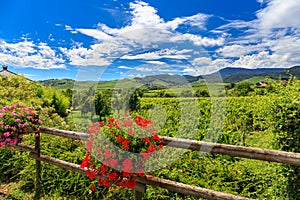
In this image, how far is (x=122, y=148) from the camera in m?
2.54

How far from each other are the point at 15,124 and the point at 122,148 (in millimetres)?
2148

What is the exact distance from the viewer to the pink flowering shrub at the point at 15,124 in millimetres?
3742

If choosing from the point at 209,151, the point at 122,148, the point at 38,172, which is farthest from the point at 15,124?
the point at 209,151

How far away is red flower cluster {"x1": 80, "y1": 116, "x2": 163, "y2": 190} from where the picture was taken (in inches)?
99.9

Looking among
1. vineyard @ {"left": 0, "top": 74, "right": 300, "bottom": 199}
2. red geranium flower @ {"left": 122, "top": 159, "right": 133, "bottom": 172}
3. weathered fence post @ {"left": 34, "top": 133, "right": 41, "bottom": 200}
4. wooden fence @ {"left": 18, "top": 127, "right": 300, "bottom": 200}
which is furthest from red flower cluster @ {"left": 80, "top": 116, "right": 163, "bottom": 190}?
weathered fence post @ {"left": 34, "top": 133, "right": 41, "bottom": 200}

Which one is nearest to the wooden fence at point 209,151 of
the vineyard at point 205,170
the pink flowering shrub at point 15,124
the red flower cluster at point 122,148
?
the red flower cluster at point 122,148

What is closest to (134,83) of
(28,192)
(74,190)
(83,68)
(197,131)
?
(83,68)

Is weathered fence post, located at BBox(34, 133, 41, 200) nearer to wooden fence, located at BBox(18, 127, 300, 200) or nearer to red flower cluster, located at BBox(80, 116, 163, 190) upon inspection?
wooden fence, located at BBox(18, 127, 300, 200)

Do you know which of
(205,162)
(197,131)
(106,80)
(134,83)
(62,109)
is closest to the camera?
(106,80)

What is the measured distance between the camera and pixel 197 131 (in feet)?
24.2

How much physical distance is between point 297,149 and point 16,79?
11.5 metres

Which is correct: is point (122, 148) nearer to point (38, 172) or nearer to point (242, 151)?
point (242, 151)

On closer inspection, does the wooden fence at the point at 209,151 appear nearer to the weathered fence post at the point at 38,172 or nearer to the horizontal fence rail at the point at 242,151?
the horizontal fence rail at the point at 242,151

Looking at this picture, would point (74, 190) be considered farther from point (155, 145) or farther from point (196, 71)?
point (196, 71)
